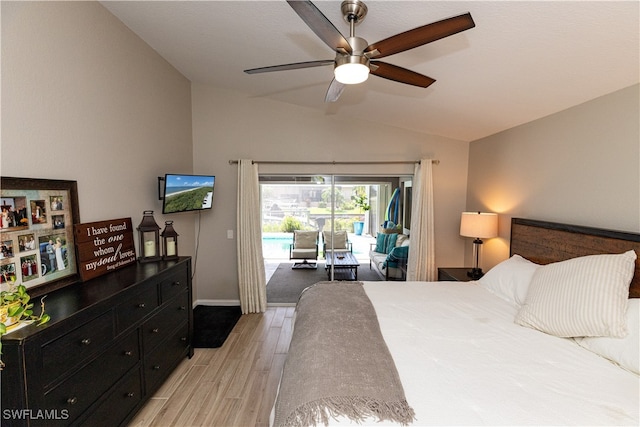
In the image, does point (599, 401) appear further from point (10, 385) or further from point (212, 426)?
point (10, 385)

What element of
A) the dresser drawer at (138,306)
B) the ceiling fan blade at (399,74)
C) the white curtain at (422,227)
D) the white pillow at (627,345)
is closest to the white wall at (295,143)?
the white curtain at (422,227)

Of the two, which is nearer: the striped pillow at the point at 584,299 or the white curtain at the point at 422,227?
the striped pillow at the point at 584,299

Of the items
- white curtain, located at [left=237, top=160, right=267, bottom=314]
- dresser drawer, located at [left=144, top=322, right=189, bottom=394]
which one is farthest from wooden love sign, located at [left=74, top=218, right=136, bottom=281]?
white curtain, located at [left=237, top=160, right=267, bottom=314]

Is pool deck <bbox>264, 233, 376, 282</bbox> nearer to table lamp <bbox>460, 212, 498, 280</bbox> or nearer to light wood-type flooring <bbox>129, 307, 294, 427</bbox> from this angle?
light wood-type flooring <bbox>129, 307, 294, 427</bbox>

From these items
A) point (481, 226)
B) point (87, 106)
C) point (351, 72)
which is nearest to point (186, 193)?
point (87, 106)

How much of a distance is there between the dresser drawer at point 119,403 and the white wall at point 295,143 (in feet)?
7.83

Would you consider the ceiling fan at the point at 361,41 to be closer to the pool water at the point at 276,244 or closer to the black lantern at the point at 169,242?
the black lantern at the point at 169,242

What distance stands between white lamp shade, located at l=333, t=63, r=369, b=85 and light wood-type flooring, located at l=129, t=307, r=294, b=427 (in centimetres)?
238

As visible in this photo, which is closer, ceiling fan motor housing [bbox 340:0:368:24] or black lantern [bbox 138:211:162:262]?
ceiling fan motor housing [bbox 340:0:368:24]

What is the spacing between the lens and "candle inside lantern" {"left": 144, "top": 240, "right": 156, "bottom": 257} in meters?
2.56

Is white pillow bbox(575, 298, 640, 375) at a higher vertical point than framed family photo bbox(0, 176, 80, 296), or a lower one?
lower

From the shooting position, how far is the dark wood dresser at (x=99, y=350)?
3.99 ft

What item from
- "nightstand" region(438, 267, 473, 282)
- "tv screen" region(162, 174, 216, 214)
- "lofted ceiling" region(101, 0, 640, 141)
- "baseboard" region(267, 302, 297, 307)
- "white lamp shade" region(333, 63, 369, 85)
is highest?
"lofted ceiling" region(101, 0, 640, 141)

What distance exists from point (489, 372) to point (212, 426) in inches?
72.3
